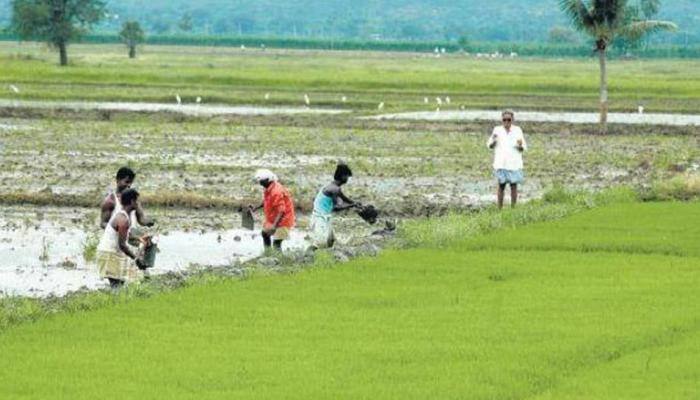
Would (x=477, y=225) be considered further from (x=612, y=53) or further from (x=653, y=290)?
(x=612, y=53)

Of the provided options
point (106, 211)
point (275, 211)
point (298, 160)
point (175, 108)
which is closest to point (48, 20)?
point (175, 108)

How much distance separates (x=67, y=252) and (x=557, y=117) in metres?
29.9

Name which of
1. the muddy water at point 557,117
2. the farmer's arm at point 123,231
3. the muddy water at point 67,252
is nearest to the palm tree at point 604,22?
the muddy water at point 557,117

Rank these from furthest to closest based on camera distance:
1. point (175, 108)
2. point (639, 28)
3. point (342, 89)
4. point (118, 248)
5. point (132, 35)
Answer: point (132, 35) < point (342, 89) < point (175, 108) < point (639, 28) < point (118, 248)

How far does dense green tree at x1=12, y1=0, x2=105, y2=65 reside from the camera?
8494 cm

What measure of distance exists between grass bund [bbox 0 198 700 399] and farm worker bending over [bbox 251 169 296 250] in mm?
1290

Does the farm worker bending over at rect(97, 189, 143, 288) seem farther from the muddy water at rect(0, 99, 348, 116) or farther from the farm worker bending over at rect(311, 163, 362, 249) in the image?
the muddy water at rect(0, 99, 348, 116)

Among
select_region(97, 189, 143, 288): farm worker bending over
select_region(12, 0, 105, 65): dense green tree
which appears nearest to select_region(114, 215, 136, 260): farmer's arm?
select_region(97, 189, 143, 288): farm worker bending over

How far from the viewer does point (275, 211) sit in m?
19.4

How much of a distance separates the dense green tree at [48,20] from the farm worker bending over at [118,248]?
221 feet

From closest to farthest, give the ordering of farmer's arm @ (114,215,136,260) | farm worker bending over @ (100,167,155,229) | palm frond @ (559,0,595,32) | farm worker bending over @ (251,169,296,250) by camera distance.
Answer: farmer's arm @ (114,215,136,260), farm worker bending over @ (100,167,155,229), farm worker bending over @ (251,169,296,250), palm frond @ (559,0,595,32)

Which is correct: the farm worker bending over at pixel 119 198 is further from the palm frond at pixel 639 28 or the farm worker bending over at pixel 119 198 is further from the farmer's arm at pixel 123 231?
the palm frond at pixel 639 28

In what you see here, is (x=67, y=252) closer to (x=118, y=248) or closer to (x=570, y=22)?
(x=118, y=248)

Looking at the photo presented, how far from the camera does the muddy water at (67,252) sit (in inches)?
712
